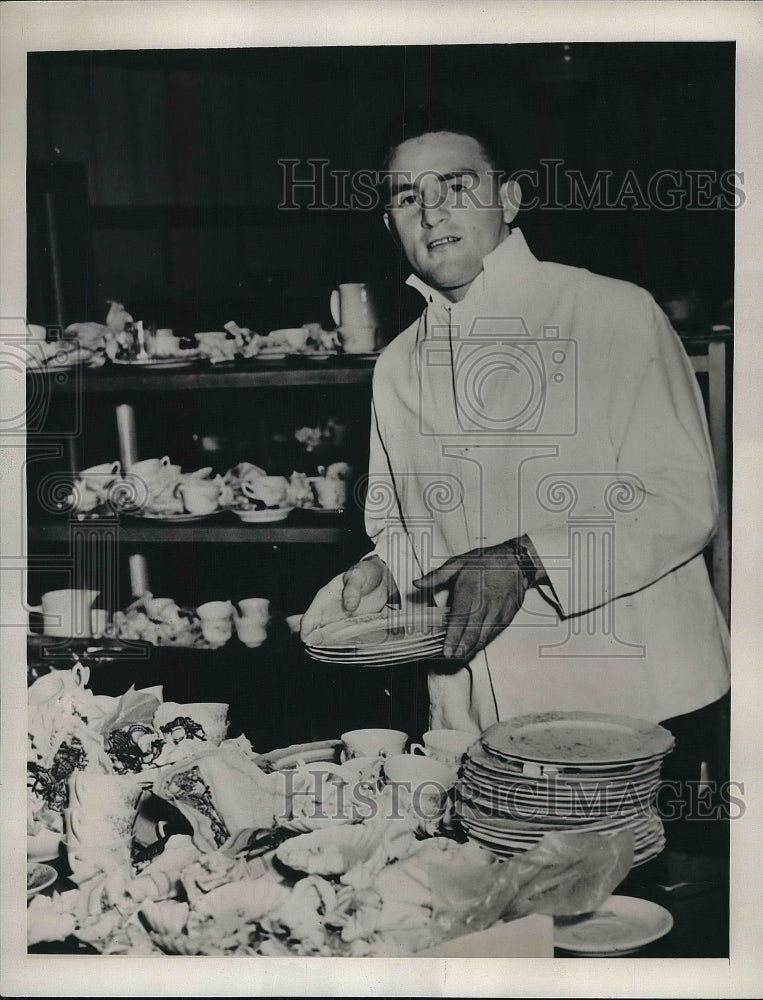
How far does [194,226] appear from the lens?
2242 mm

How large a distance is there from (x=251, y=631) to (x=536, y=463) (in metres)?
0.76

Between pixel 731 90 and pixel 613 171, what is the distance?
33 centimetres

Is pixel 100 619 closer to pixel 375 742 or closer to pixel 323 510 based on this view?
pixel 323 510

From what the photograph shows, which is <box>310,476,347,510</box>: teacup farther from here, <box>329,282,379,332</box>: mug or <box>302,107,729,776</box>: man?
<box>329,282,379,332</box>: mug

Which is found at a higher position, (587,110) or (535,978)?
(587,110)

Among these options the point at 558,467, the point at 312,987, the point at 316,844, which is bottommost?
the point at 312,987

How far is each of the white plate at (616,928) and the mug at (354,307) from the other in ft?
4.68

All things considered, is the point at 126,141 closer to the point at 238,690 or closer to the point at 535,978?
the point at 238,690

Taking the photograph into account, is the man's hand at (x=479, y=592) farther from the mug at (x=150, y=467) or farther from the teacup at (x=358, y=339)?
the mug at (x=150, y=467)

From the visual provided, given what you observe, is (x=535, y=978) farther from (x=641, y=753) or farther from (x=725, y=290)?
(x=725, y=290)

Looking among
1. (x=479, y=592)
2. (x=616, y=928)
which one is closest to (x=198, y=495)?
(x=479, y=592)

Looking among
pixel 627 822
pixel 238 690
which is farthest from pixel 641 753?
pixel 238 690

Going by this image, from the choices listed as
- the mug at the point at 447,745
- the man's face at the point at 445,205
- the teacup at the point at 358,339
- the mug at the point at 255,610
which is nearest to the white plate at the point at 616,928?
the mug at the point at 447,745

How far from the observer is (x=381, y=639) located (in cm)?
227
